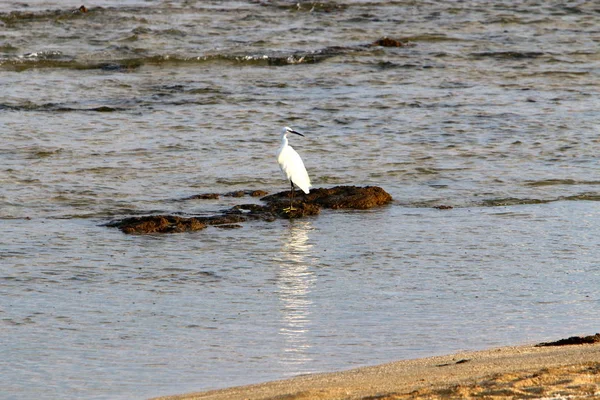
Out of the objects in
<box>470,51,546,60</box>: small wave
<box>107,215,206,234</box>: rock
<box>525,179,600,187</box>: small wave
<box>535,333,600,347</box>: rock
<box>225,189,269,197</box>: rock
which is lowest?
<box>525,179,600,187</box>: small wave

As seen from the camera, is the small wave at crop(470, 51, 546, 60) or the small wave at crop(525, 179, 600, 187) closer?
the small wave at crop(525, 179, 600, 187)

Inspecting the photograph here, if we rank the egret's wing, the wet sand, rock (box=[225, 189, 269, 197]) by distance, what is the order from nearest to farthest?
the wet sand
the egret's wing
rock (box=[225, 189, 269, 197])

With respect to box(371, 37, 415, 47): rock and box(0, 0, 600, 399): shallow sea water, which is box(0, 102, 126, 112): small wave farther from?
box(371, 37, 415, 47): rock

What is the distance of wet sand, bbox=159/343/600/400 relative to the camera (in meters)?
4.36

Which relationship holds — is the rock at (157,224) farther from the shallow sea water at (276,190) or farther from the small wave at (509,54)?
the small wave at (509,54)

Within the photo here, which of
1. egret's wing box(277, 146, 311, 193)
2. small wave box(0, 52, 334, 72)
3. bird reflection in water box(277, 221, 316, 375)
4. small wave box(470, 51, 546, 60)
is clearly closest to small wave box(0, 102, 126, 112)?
small wave box(0, 52, 334, 72)

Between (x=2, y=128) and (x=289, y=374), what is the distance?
857cm

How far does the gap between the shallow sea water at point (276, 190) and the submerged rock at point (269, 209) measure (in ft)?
0.56

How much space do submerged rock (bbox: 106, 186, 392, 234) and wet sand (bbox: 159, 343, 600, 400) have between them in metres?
3.60

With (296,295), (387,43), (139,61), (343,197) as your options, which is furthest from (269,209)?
(387,43)

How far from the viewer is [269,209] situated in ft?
30.8

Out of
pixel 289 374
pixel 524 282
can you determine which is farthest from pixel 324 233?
pixel 289 374

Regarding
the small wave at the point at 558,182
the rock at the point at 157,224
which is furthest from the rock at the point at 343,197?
the small wave at the point at 558,182

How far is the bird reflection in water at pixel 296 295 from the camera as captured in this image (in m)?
5.55
